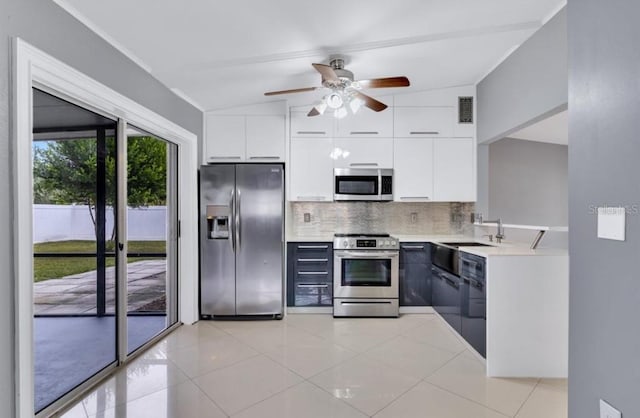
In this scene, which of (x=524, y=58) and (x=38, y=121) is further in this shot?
(x=524, y=58)

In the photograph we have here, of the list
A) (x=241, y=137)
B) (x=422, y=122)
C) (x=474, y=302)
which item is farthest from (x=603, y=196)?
(x=241, y=137)

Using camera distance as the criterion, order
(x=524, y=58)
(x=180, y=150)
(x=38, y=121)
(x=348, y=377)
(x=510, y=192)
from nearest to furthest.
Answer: (x=38, y=121)
(x=348, y=377)
(x=524, y=58)
(x=180, y=150)
(x=510, y=192)

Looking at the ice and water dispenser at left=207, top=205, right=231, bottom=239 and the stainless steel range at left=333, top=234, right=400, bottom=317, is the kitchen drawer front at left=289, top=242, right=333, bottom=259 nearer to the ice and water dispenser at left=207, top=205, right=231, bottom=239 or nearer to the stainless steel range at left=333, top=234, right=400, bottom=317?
the stainless steel range at left=333, top=234, right=400, bottom=317

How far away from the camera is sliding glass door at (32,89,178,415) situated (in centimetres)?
194

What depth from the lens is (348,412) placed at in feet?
6.40

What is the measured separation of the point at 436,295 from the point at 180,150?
130 inches

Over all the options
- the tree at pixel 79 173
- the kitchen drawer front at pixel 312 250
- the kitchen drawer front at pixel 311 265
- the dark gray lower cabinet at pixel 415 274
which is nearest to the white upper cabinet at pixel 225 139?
the tree at pixel 79 173

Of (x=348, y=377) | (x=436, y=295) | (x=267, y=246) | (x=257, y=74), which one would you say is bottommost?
(x=348, y=377)

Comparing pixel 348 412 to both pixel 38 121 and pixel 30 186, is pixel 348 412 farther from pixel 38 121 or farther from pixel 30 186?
pixel 38 121

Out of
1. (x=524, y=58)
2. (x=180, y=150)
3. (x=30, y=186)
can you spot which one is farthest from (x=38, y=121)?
(x=524, y=58)

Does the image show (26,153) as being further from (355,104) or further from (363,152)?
(363,152)

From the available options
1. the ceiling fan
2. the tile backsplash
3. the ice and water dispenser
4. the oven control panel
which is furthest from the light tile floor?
the ceiling fan

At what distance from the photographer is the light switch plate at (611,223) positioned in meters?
1.16

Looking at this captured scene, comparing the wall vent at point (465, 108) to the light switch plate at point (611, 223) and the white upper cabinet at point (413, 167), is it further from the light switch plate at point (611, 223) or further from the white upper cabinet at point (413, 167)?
the light switch plate at point (611, 223)
